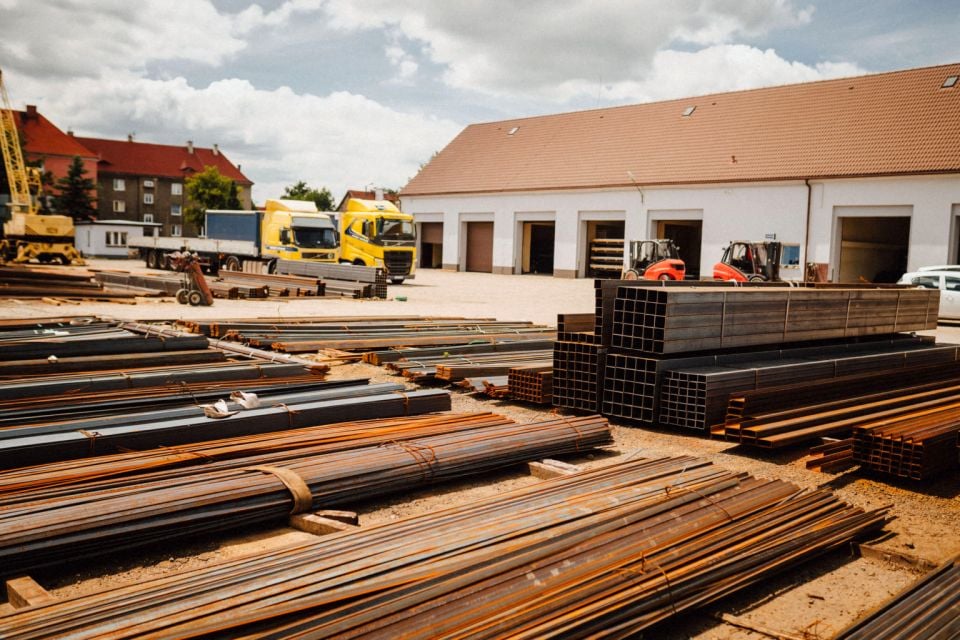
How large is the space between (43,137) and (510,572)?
81764mm

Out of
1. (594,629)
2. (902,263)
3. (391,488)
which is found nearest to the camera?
(594,629)

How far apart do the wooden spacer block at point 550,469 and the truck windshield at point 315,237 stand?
23.7 m

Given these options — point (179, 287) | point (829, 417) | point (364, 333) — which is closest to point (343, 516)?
point (829, 417)

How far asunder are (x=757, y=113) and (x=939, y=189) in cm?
969

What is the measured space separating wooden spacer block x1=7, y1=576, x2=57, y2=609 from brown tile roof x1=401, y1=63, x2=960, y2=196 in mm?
29939

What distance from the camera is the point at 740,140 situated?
3388cm

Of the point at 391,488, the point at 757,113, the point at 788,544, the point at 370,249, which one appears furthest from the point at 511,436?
the point at 757,113

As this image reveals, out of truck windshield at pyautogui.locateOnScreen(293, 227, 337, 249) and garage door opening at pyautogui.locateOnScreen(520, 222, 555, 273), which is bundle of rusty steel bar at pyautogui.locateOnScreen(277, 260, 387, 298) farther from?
garage door opening at pyautogui.locateOnScreen(520, 222, 555, 273)

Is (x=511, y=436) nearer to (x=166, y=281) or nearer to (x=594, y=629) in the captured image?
(x=594, y=629)

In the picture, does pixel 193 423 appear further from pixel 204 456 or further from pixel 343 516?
pixel 343 516

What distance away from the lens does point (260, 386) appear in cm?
827

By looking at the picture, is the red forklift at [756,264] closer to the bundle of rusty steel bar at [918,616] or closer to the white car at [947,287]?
the white car at [947,287]

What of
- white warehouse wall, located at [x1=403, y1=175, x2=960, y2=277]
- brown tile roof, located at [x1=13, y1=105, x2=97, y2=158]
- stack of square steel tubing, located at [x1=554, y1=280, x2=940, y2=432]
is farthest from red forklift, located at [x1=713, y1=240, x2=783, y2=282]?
brown tile roof, located at [x1=13, y1=105, x2=97, y2=158]

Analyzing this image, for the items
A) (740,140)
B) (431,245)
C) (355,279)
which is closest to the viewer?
(355,279)
